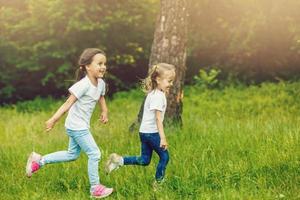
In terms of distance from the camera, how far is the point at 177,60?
873cm

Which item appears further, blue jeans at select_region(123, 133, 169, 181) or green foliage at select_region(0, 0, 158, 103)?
green foliage at select_region(0, 0, 158, 103)

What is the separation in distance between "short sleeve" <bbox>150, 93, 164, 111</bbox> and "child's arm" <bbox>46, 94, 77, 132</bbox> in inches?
32.3

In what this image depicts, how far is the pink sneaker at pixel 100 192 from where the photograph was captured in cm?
619

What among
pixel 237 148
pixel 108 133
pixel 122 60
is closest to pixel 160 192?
pixel 237 148

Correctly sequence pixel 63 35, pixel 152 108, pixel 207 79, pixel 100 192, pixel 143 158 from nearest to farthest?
pixel 152 108, pixel 100 192, pixel 143 158, pixel 207 79, pixel 63 35

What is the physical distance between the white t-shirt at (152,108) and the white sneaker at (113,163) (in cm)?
44

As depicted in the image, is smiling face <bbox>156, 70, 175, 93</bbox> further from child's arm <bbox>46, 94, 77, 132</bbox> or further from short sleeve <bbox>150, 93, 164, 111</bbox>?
child's arm <bbox>46, 94, 77, 132</bbox>

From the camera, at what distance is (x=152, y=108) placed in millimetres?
6074

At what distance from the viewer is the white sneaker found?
6402 mm

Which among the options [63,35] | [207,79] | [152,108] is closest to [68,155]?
[152,108]

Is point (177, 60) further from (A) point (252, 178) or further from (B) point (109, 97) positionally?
(B) point (109, 97)

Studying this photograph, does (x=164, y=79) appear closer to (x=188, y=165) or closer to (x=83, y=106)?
(x=83, y=106)

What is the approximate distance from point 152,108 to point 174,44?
2847 millimetres

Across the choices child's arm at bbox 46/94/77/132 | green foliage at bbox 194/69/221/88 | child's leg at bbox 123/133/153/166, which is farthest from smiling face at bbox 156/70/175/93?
green foliage at bbox 194/69/221/88
